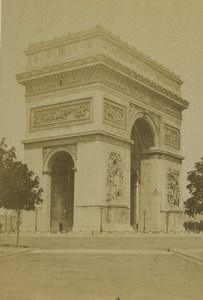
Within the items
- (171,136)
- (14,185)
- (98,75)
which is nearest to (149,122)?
(171,136)

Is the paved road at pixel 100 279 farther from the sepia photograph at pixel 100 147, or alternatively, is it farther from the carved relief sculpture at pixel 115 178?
the carved relief sculpture at pixel 115 178

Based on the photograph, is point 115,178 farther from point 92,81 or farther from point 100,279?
point 100,279

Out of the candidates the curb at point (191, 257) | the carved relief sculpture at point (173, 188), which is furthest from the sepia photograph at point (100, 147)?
the carved relief sculpture at point (173, 188)

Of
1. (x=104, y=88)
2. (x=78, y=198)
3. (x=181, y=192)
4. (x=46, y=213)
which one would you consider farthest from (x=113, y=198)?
(x=181, y=192)

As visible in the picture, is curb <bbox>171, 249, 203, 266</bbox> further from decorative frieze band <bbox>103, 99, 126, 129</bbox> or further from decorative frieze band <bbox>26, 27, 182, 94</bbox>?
decorative frieze band <bbox>26, 27, 182, 94</bbox>

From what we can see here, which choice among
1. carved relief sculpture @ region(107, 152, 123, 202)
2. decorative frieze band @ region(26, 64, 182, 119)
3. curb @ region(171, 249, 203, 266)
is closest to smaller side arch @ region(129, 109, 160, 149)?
decorative frieze band @ region(26, 64, 182, 119)
